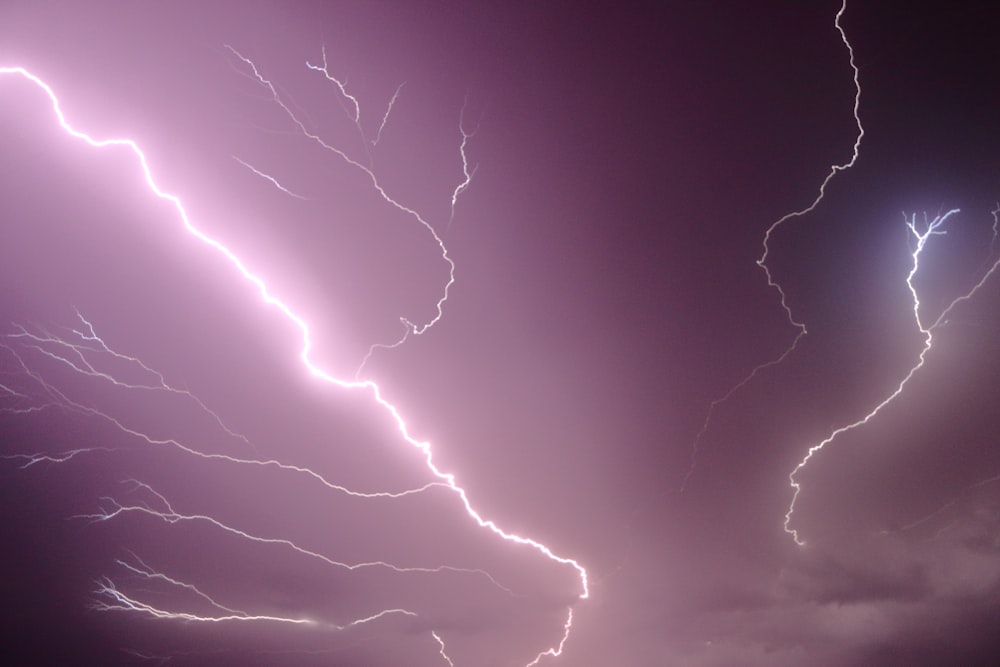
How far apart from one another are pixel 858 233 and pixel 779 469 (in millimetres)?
2398

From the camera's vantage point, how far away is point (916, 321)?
465 centimetres

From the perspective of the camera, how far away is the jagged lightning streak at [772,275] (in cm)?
373

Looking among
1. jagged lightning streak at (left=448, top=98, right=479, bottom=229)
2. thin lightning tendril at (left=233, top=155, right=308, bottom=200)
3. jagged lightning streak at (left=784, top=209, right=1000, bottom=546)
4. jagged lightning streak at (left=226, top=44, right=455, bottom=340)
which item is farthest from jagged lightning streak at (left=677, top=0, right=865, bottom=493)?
thin lightning tendril at (left=233, top=155, right=308, bottom=200)

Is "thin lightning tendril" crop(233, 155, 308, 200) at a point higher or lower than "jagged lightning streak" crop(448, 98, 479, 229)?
lower

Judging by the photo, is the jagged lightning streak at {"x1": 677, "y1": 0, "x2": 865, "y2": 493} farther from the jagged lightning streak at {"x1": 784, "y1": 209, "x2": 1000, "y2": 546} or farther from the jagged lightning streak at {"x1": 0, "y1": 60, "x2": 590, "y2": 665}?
the jagged lightning streak at {"x1": 0, "y1": 60, "x2": 590, "y2": 665}

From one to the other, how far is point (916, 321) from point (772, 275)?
4.69 ft

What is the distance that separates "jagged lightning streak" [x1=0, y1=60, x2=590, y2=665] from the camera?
3654 mm

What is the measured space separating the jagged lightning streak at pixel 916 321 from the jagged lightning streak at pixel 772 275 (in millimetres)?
871

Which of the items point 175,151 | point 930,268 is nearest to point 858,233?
point 930,268

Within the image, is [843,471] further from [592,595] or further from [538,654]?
[538,654]

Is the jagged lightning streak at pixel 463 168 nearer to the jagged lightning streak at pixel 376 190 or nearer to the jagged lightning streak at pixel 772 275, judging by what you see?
the jagged lightning streak at pixel 376 190

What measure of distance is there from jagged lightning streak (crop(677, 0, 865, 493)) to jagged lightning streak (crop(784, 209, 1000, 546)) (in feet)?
2.86

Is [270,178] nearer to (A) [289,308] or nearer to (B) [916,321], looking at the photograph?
(A) [289,308]

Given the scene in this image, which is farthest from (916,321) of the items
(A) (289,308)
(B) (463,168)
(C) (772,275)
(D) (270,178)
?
(D) (270,178)
